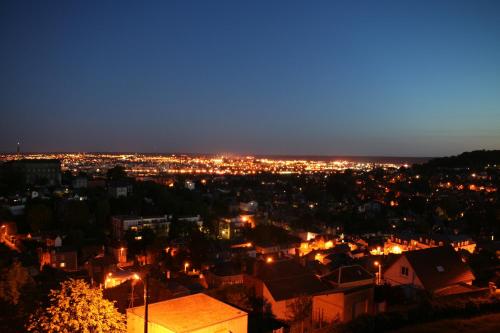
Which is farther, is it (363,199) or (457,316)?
(363,199)

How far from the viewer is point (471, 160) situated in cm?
7462

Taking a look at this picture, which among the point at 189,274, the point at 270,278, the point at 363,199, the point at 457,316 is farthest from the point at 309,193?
the point at 457,316

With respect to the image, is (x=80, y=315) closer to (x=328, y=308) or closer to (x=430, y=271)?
(x=328, y=308)

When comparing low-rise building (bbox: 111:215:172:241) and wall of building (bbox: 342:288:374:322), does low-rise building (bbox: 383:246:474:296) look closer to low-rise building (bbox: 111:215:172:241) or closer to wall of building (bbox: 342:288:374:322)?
wall of building (bbox: 342:288:374:322)

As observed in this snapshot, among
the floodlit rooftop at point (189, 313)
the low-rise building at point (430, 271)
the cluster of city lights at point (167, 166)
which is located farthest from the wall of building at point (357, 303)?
the cluster of city lights at point (167, 166)

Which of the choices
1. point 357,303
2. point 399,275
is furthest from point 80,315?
point 399,275

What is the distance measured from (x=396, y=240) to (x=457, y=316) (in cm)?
Result: 1337

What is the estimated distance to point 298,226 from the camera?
96.2 feet

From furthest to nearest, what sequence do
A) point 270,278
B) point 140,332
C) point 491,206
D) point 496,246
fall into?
1. point 491,206
2. point 496,246
3. point 270,278
4. point 140,332

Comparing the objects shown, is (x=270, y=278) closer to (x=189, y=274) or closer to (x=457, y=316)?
(x=457, y=316)

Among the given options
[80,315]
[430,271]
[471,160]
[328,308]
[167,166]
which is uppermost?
[471,160]

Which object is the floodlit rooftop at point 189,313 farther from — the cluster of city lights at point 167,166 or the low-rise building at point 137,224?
the cluster of city lights at point 167,166

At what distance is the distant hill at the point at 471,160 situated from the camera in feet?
234

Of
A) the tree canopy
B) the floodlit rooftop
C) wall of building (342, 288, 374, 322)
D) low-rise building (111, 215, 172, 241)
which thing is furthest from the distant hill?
the tree canopy
